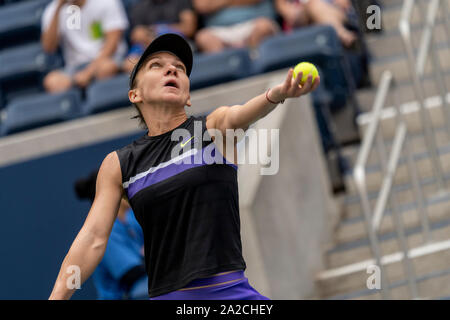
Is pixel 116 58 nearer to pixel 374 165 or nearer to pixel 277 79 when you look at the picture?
pixel 277 79

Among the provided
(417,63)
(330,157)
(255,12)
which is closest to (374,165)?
(330,157)

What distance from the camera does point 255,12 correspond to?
6520 mm

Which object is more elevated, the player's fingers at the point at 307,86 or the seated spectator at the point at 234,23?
the seated spectator at the point at 234,23

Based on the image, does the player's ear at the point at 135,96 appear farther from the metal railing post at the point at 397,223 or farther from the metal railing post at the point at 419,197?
the metal railing post at the point at 419,197

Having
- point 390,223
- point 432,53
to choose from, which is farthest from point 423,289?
point 432,53

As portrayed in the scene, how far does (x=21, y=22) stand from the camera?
7582mm

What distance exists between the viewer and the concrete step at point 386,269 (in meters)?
5.05

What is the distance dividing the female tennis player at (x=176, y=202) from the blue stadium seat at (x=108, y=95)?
3.28m

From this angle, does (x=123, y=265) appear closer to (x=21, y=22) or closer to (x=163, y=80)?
(x=163, y=80)

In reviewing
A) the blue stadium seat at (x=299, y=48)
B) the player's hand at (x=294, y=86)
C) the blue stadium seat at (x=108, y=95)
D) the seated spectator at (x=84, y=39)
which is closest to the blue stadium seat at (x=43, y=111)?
the blue stadium seat at (x=108, y=95)

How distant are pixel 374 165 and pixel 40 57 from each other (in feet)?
10.4

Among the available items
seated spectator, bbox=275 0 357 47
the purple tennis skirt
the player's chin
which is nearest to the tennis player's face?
the player's chin

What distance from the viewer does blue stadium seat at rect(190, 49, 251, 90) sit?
5.89 meters

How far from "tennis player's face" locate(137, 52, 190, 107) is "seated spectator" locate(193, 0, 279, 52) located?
3605 mm
